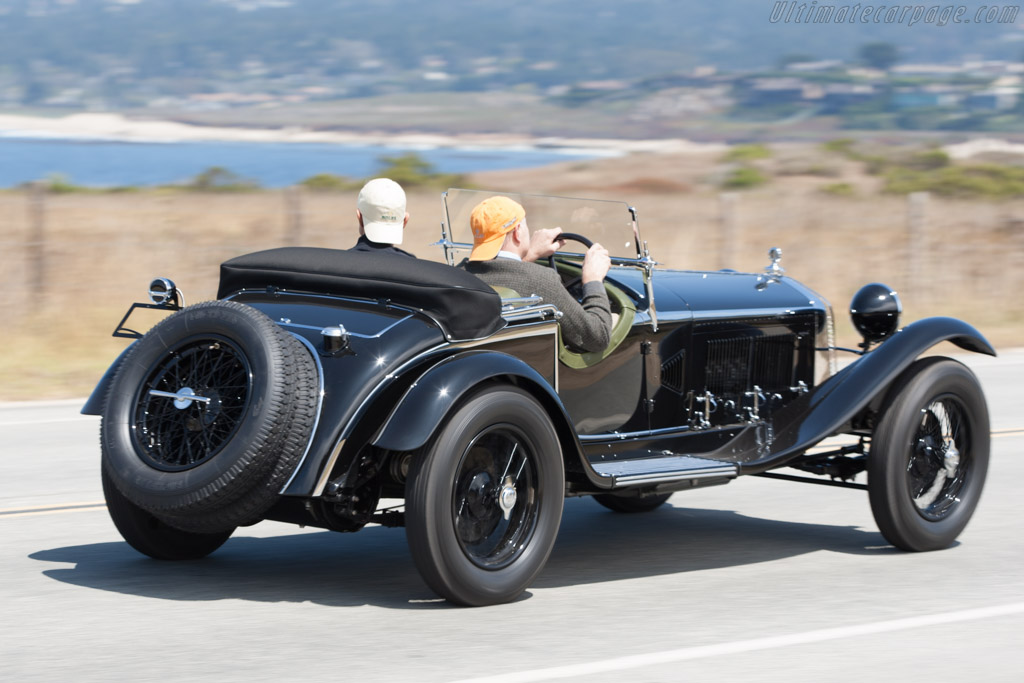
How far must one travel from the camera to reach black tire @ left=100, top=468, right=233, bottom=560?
5.64 meters

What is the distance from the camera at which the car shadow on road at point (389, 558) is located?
17.8ft

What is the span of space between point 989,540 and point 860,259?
1584 cm

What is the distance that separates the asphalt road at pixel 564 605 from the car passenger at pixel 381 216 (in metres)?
1.31

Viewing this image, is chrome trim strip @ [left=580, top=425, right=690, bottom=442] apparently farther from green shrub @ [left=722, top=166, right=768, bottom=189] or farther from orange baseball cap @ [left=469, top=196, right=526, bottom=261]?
green shrub @ [left=722, top=166, right=768, bottom=189]

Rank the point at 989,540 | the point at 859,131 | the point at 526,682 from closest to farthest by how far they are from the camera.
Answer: the point at 526,682
the point at 989,540
the point at 859,131

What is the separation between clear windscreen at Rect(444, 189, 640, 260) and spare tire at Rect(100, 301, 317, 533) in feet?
5.35

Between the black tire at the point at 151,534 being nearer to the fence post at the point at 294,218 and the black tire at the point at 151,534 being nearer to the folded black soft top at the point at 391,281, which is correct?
the folded black soft top at the point at 391,281

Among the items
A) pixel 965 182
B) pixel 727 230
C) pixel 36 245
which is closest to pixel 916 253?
pixel 727 230

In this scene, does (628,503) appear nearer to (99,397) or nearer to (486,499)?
(486,499)

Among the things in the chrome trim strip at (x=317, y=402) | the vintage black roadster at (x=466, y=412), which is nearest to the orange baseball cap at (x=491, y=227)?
the vintage black roadster at (x=466, y=412)

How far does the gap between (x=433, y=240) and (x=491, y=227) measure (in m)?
16.4

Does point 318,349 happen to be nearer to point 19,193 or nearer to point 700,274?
point 700,274

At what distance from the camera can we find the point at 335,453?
15.9 ft

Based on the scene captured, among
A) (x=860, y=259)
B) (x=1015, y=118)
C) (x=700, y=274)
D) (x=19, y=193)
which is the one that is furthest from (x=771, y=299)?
(x=1015, y=118)
